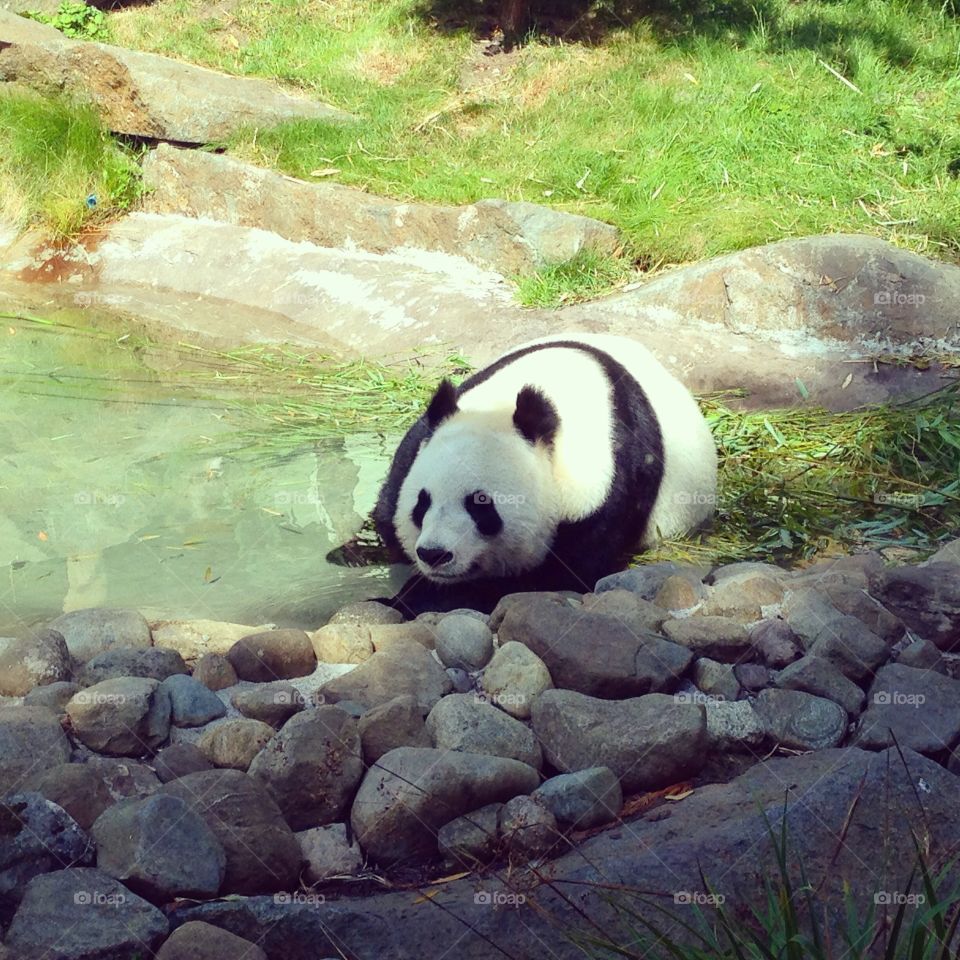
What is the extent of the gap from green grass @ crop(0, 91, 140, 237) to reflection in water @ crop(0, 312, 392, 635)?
2.61 meters

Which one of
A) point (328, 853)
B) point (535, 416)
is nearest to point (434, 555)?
point (535, 416)

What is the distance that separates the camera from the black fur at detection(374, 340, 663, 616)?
4.51 metres

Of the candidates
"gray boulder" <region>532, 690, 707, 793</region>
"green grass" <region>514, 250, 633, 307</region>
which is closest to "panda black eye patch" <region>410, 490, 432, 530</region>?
"gray boulder" <region>532, 690, 707, 793</region>

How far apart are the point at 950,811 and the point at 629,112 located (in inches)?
288

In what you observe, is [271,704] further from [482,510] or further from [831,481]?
[831,481]

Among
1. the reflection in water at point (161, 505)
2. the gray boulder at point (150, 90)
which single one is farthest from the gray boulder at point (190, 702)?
the gray boulder at point (150, 90)

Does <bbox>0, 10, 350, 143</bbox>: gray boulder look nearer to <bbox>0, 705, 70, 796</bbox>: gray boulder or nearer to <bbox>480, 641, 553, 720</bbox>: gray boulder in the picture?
<bbox>480, 641, 553, 720</bbox>: gray boulder

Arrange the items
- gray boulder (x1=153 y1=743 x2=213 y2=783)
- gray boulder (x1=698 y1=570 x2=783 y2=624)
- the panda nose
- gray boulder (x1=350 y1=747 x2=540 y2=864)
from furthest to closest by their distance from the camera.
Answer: the panda nose, gray boulder (x1=698 y1=570 x2=783 y2=624), gray boulder (x1=153 y1=743 x2=213 y2=783), gray boulder (x1=350 y1=747 x2=540 y2=864)

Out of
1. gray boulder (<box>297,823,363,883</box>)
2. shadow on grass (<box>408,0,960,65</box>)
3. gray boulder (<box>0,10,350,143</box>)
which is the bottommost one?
gray boulder (<box>297,823,363,883</box>)

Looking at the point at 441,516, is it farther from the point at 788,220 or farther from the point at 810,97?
the point at 810,97

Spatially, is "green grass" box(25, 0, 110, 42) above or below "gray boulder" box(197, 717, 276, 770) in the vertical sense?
above

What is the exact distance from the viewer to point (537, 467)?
4.35 metres

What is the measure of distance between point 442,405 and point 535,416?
41 centimetres

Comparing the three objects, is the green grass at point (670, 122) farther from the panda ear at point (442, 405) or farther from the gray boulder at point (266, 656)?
the gray boulder at point (266, 656)
